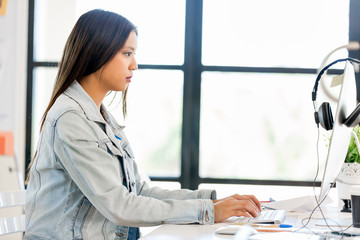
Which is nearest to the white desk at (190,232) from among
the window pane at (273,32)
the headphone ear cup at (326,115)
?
the headphone ear cup at (326,115)

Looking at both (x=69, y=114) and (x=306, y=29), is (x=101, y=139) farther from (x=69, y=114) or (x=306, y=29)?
(x=306, y=29)

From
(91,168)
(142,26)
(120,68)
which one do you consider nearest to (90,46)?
(120,68)

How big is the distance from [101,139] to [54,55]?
1.88 m

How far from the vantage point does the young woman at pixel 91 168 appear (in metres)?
1.29

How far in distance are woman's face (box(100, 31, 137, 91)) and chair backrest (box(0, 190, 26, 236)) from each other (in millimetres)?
550

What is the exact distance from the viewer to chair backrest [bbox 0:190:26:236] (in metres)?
1.71

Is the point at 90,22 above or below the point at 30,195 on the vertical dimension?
above

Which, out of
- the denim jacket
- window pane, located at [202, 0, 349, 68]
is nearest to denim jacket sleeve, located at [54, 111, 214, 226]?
the denim jacket

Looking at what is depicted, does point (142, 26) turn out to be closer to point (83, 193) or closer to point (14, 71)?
point (14, 71)

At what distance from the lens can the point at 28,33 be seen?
3.12 meters

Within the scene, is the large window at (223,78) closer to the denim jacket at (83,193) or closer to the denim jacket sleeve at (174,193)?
the denim jacket sleeve at (174,193)

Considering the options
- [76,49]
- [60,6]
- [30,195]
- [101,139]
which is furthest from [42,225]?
[60,6]

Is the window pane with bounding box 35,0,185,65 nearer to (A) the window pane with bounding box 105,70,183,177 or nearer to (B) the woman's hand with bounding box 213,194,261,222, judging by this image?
(A) the window pane with bounding box 105,70,183,177

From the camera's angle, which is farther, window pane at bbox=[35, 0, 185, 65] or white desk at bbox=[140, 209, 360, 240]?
window pane at bbox=[35, 0, 185, 65]
